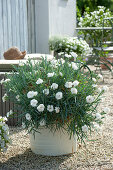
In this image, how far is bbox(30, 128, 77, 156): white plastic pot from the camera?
3.02m

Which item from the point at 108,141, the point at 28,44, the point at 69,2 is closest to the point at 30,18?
the point at 28,44

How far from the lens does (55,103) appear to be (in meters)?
2.85

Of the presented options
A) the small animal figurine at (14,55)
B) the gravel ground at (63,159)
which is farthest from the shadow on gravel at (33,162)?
the small animal figurine at (14,55)

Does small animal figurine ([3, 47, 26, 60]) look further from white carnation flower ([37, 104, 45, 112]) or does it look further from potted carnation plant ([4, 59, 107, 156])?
white carnation flower ([37, 104, 45, 112])

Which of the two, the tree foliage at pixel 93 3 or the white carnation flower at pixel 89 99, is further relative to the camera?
the tree foliage at pixel 93 3

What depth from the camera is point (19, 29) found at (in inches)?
271

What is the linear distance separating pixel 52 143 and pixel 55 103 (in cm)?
40

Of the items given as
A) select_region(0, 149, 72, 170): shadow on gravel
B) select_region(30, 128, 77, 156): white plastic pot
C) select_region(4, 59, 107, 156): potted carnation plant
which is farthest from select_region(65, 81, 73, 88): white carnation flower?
select_region(0, 149, 72, 170): shadow on gravel

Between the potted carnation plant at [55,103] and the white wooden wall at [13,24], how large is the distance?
3.14 m

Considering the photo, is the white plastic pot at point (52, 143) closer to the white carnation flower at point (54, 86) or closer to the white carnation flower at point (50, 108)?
the white carnation flower at point (50, 108)

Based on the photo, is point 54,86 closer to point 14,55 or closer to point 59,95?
point 59,95

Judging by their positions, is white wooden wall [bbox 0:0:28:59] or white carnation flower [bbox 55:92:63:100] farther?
white wooden wall [bbox 0:0:28:59]

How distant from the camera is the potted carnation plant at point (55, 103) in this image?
2.82 metres

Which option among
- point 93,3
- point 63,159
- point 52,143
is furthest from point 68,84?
point 93,3
